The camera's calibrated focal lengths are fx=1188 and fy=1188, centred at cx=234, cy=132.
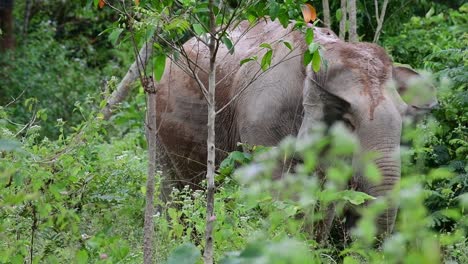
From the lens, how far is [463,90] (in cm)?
939

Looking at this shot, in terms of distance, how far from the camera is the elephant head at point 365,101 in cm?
731

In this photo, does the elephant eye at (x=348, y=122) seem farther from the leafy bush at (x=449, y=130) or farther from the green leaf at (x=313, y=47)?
the green leaf at (x=313, y=47)

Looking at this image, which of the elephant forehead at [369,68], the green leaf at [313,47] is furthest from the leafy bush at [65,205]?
the elephant forehead at [369,68]

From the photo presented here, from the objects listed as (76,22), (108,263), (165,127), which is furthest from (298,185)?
(76,22)

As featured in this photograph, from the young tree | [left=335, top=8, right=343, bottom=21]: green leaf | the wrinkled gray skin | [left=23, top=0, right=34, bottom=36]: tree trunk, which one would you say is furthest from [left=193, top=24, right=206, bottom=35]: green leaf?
[left=23, top=0, right=34, bottom=36]: tree trunk

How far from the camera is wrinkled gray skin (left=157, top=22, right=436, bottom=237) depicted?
24.6 ft

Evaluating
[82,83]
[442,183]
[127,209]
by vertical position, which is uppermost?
[127,209]

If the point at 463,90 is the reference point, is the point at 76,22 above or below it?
below

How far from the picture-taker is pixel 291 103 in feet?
26.9

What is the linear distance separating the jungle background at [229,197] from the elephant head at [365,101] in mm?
162

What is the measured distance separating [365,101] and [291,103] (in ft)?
2.47

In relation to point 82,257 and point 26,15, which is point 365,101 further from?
point 26,15

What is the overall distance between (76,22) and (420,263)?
623 inches

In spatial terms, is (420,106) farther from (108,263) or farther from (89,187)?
(108,263)
